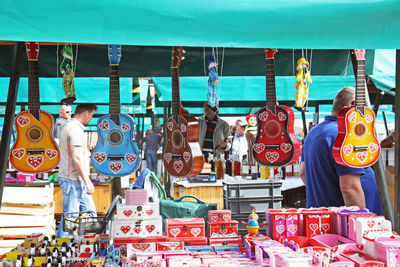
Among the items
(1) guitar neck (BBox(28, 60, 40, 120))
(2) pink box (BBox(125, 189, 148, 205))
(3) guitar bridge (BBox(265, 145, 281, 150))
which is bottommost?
(2) pink box (BBox(125, 189, 148, 205))

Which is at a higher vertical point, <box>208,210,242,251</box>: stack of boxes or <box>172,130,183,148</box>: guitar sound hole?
<box>172,130,183,148</box>: guitar sound hole

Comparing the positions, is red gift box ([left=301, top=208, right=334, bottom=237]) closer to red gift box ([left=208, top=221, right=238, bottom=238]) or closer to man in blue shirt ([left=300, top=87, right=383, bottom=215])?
→ red gift box ([left=208, top=221, right=238, bottom=238])

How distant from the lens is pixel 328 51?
4715 mm

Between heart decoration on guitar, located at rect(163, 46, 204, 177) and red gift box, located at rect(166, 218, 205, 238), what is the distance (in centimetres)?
48

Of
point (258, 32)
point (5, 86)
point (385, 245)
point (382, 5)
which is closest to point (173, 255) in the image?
point (385, 245)

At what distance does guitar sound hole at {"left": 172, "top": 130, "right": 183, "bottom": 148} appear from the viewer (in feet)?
11.1

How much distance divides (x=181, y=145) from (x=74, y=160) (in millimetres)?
1991

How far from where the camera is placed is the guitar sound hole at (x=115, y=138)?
311cm

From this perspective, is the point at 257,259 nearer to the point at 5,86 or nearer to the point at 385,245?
the point at 385,245

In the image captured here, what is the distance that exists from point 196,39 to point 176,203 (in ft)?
11.2

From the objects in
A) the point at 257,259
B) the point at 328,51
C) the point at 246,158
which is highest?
the point at 328,51

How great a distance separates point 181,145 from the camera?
3.38m

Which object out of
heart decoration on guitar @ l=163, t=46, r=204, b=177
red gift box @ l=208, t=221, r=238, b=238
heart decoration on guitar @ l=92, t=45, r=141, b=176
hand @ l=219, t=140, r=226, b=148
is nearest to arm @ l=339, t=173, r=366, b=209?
red gift box @ l=208, t=221, r=238, b=238

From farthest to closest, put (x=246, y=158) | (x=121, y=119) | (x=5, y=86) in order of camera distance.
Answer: (x=246, y=158), (x=5, y=86), (x=121, y=119)
